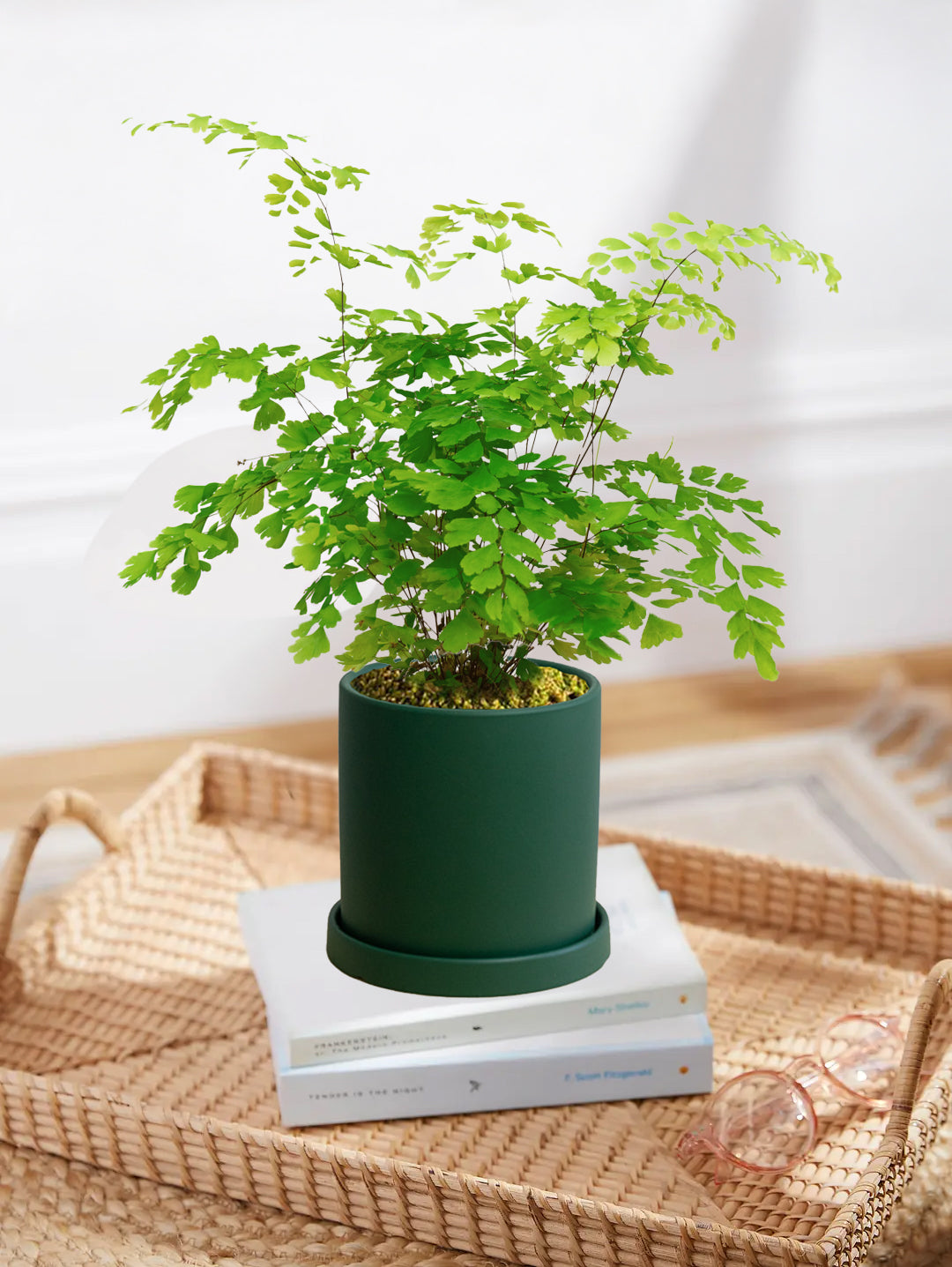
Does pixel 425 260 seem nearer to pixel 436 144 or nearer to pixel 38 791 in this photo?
pixel 436 144

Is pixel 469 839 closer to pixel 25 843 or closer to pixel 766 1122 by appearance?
pixel 766 1122

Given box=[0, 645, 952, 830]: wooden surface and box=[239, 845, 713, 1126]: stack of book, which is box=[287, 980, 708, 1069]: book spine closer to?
→ box=[239, 845, 713, 1126]: stack of book

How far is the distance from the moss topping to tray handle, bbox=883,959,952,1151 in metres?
0.29

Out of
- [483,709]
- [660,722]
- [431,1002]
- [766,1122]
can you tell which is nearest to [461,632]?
[483,709]

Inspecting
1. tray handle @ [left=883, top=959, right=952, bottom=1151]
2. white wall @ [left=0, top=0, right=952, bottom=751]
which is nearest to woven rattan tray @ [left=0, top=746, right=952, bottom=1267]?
tray handle @ [left=883, top=959, right=952, bottom=1151]

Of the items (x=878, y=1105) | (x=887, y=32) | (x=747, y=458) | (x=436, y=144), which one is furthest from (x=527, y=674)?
(x=887, y=32)

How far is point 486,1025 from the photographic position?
925 mm

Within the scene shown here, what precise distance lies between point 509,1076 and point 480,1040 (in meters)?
0.04

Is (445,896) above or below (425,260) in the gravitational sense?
below

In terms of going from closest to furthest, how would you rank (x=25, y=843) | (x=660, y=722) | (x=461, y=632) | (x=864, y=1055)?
(x=461, y=632) < (x=864, y=1055) < (x=25, y=843) < (x=660, y=722)

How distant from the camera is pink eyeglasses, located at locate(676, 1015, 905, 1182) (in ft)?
2.98

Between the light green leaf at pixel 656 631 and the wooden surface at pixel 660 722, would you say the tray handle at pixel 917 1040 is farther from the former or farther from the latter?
the wooden surface at pixel 660 722

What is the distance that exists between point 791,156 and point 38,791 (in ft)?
5.38

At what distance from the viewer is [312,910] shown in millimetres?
1042
